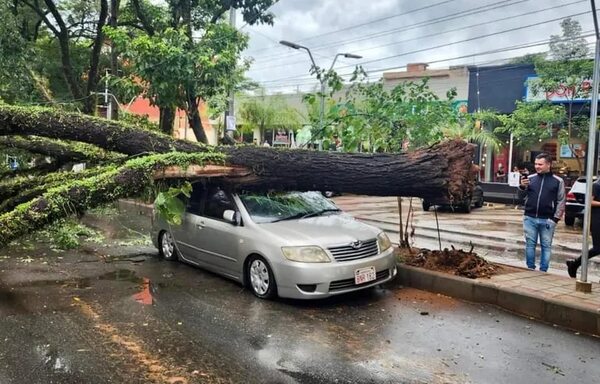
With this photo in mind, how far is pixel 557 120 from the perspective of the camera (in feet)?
62.0

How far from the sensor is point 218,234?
7270mm

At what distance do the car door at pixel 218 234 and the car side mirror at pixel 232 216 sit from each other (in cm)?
5

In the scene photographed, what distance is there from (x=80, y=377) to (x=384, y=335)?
282 cm

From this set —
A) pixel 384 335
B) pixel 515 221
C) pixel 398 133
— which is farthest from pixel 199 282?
pixel 515 221

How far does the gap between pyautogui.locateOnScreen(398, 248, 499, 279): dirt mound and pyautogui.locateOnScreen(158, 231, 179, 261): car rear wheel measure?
365 cm

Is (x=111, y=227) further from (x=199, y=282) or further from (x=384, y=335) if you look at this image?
(x=384, y=335)

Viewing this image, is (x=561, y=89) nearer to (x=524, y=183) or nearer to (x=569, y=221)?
(x=569, y=221)

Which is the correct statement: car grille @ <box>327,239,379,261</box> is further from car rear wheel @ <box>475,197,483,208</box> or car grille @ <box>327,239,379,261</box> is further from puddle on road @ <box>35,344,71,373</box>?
car rear wheel @ <box>475,197,483,208</box>

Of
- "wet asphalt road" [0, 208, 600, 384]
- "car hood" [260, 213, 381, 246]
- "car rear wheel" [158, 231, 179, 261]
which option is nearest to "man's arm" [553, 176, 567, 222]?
"wet asphalt road" [0, 208, 600, 384]

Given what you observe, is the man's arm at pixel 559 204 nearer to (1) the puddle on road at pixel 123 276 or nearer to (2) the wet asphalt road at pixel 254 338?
(2) the wet asphalt road at pixel 254 338

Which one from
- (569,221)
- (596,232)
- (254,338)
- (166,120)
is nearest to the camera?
(254,338)

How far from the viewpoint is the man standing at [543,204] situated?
23.2 ft

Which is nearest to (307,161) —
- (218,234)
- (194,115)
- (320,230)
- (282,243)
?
(320,230)

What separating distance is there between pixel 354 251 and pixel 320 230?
51 cm
